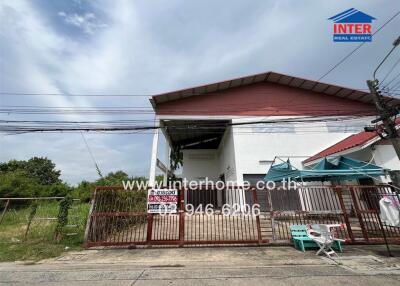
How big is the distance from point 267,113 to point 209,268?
1269 centimetres

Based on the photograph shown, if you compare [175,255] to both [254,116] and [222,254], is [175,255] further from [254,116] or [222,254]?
[254,116]

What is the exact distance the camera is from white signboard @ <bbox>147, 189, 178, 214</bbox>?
689cm

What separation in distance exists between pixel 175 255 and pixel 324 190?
18.1 ft

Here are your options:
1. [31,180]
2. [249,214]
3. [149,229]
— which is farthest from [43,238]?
[31,180]

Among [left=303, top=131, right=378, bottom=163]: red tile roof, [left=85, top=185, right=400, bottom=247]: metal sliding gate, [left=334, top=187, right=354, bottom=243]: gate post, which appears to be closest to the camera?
[left=334, top=187, right=354, bottom=243]: gate post

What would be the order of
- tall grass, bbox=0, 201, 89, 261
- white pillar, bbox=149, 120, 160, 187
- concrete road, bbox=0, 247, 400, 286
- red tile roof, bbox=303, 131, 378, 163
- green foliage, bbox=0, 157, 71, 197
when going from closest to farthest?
concrete road, bbox=0, 247, 400, 286, tall grass, bbox=0, 201, 89, 261, red tile roof, bbox=303, 131, 378, 163, white pillar, bbox=149, 120, 160, 187, green foliage, bbox=0, 157, 71, 197

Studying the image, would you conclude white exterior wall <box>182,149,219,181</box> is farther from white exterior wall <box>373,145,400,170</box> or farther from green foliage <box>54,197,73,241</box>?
green foliage <box>54,197,73,241</box>

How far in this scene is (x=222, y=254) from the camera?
19.5 ft

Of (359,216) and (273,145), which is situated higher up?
(273,145)

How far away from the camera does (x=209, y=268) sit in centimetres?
476

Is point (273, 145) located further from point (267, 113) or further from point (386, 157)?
point (386, 157)

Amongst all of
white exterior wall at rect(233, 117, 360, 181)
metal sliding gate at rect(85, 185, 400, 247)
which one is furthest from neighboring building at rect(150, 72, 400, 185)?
metal sliding gate at rect(85, 185, 400, 247)

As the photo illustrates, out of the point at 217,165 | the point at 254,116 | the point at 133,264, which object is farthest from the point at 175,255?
the point at 217,165

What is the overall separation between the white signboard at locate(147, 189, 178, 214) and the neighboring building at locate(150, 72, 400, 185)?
7356mm
